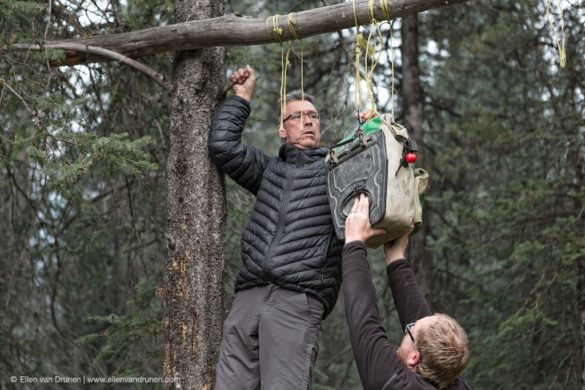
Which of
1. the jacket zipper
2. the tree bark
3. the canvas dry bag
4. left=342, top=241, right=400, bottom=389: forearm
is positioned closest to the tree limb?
the tree bark

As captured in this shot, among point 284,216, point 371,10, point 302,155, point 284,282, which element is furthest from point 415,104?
point 284,282

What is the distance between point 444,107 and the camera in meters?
10.8

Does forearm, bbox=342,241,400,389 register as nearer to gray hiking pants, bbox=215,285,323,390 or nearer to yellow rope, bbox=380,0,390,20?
gray hiking pants, bbox=215,285,323,390

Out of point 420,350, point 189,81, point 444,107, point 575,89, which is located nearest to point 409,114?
point 444,107

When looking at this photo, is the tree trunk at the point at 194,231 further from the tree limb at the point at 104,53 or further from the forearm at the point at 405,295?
the forearm at the point at 405,295

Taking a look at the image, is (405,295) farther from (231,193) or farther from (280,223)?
(231,193)

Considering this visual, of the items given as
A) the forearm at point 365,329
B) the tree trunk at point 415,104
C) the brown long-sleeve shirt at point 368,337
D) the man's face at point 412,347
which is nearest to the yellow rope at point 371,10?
the brown long-sleeve shirt at point 368,337

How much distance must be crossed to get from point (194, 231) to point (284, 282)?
0.79m

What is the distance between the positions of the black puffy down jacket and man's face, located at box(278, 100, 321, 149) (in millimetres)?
80

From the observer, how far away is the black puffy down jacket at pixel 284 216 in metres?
4.25

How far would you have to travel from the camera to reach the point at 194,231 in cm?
473

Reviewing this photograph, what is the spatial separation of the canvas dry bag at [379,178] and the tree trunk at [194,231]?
0.92m

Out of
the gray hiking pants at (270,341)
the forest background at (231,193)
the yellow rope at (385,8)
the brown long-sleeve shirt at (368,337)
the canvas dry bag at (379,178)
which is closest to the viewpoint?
the brown long-sleeve shirt at (368,337)

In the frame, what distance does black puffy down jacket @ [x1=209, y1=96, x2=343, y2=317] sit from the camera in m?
4.25
